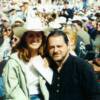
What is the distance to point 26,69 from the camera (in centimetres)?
215

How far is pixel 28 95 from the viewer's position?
2.12 metres

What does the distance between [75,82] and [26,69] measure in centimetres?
29

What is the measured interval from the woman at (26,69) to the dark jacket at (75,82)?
0.10 m

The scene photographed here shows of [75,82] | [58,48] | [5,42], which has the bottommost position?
[5,42]

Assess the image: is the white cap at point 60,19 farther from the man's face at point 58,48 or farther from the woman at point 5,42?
the man's face at point 58,48

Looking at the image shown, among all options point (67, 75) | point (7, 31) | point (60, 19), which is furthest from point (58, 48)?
point (60, 19)

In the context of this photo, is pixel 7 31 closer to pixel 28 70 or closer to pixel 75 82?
pixel 28 70

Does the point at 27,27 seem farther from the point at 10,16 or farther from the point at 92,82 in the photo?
the point at 10,16

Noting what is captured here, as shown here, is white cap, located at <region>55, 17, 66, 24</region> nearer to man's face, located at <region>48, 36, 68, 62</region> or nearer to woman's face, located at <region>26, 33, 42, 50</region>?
woman's face, located at <region>26, 33, 42, 50</region>

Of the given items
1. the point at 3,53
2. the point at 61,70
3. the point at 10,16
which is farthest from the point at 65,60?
the point at 10,16

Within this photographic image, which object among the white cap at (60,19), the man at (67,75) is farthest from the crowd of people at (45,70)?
the white cap at (60,19)

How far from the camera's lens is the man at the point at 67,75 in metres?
1.99

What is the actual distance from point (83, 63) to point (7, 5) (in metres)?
1.97

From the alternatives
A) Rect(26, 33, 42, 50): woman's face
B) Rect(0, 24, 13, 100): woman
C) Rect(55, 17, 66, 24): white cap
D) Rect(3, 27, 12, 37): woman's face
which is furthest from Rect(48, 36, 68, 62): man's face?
Rect(55, 17, 66, 24): white cap
